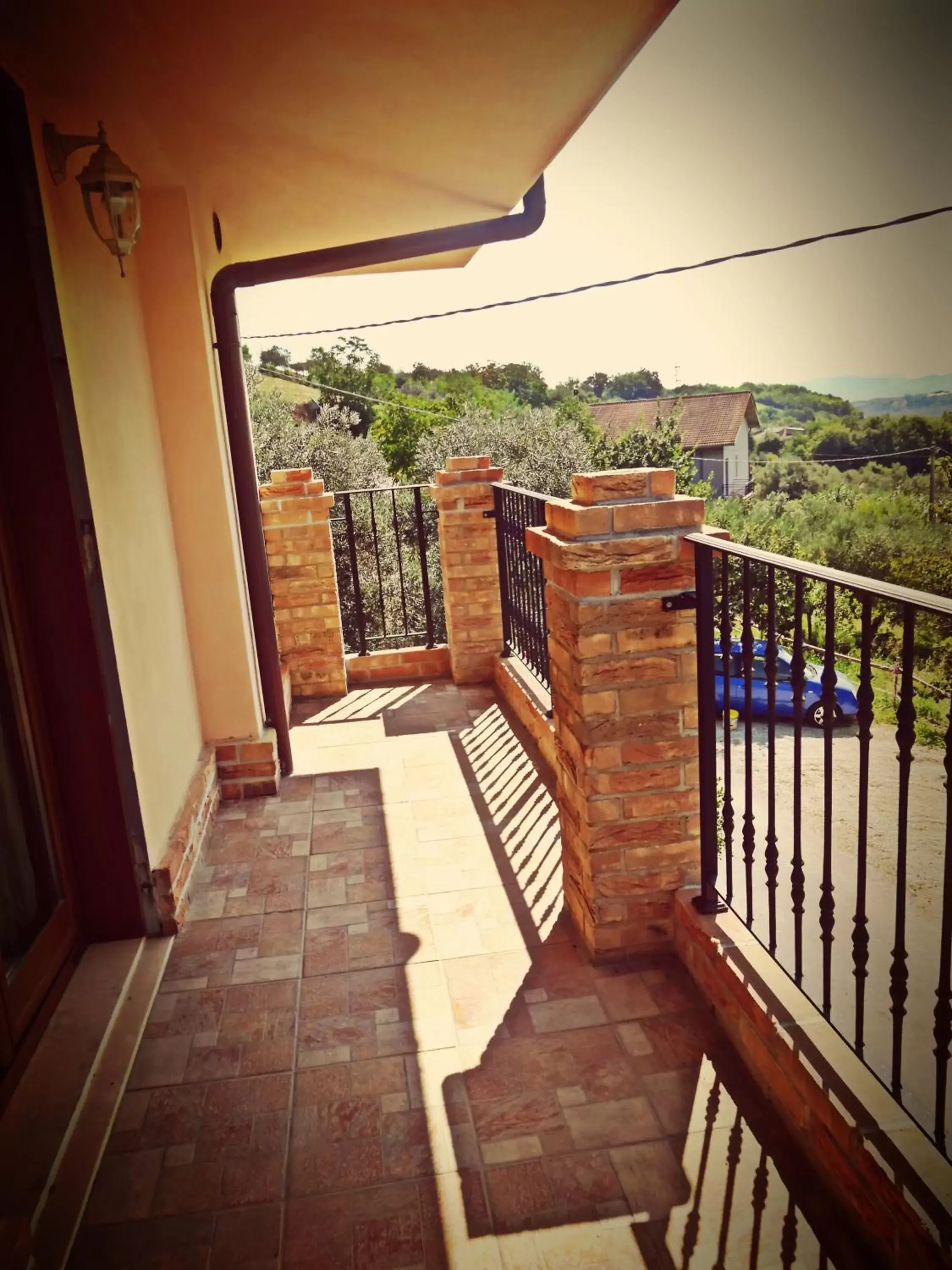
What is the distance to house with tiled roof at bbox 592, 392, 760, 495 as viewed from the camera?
47812 mm

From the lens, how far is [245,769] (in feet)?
12.0

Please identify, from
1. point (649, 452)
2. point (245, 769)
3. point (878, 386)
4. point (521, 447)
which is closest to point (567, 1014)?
point (245, 769)

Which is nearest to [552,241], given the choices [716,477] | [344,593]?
[716,477]

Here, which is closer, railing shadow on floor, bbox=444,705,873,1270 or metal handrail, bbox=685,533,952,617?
metal handrail, bbox=685,533,952,617

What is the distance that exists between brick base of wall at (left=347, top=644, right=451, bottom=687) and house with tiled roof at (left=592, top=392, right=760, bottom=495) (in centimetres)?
4154

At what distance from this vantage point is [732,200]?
142 feet

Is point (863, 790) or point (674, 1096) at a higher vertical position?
point (863, 790)

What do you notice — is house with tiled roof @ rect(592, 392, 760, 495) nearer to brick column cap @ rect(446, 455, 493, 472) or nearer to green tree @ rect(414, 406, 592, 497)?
green tree @ rect(414, 406, 592, 497)

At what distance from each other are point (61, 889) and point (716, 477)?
5220cm

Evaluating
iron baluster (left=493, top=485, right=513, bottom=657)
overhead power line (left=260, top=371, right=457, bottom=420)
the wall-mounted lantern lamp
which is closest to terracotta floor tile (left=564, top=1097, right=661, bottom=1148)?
the wall-mounted lantern lamp

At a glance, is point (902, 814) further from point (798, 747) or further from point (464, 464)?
point (464, 464)

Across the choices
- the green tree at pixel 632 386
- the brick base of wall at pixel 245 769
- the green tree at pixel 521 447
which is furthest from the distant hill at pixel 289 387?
the brick base of wall at pixel 245 769

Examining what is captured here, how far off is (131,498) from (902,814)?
251cm

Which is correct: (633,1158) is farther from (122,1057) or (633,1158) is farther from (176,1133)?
(122,1057)
